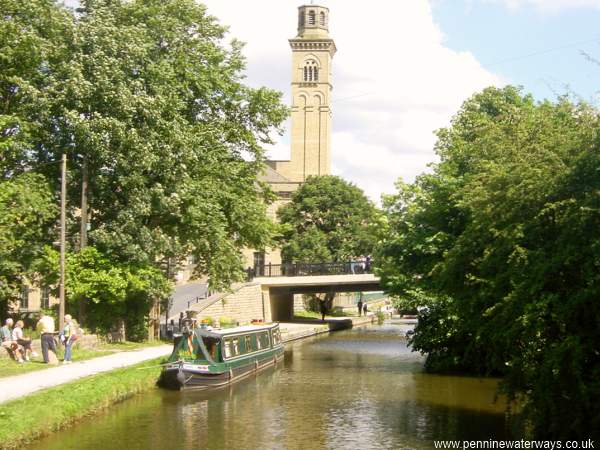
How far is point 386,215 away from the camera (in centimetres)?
3522

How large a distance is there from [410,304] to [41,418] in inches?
655

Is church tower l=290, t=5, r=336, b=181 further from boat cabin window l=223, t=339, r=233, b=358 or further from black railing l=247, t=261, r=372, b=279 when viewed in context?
boat cabin window l=223, t=339, r=233, b=358

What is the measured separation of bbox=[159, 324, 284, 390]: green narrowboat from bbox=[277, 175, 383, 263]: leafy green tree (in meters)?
33.0

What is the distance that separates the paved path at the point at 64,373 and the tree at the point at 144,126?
3914mm

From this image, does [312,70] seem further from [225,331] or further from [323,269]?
[225,331]

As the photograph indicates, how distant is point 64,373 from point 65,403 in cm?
428

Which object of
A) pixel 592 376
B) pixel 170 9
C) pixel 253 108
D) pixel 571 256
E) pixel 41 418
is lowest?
pixel 41 418

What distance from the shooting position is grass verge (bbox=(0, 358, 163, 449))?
15258 mm

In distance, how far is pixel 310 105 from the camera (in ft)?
307

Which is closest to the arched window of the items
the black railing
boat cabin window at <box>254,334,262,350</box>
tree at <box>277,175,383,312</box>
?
tree at <box>277,175,383,312</box>

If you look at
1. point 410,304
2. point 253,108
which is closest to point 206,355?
point 410,304

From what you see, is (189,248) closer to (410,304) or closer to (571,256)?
(410,304)

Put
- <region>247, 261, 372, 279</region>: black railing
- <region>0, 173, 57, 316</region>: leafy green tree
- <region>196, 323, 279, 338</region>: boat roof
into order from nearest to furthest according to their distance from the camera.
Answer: <region>196, 323, 279, 338</region>: boat roof → <region>0, 173, 57, 316</region>: leafy green tree → <region>247, 261, 372, 279</region>: black railing

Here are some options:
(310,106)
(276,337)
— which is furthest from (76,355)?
(310,106)
